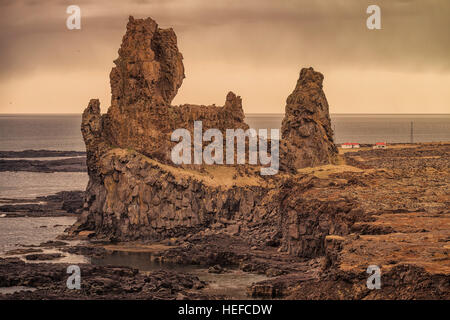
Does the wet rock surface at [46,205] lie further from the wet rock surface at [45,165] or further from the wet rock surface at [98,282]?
the wet rock surface at [45,165]

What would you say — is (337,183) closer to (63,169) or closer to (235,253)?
(235,253)

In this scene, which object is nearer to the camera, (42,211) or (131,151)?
(131,151)

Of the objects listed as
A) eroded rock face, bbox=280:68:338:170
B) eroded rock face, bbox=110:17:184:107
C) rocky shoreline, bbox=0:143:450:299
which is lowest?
rocky shoreline, bbox=0:143:450:299

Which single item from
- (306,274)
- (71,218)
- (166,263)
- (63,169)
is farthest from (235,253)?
(63,169)

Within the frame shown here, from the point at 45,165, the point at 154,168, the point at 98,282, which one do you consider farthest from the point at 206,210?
the point at 45,165

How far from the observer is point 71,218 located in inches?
4542

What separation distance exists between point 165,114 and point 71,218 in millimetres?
17267

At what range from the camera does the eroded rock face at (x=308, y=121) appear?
431 ft

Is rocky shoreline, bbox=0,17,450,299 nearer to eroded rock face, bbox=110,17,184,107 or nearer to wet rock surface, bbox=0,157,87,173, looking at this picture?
eroded rock face, bbox=110,17,184,107

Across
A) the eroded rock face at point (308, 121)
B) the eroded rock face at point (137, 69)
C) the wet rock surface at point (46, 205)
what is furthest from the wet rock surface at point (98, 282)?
the eroded rock face at point (308, 121)

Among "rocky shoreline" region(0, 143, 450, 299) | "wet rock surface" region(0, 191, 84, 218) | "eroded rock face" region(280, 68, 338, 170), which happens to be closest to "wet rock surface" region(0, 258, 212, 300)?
"rocky shoreline" region(0, 143, 450, 299)

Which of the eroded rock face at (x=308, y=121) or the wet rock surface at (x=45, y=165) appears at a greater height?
the eroded rock face at (x=308, y=121)

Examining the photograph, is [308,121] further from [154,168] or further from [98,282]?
[98,282]

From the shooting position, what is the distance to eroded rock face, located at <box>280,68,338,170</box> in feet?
431
